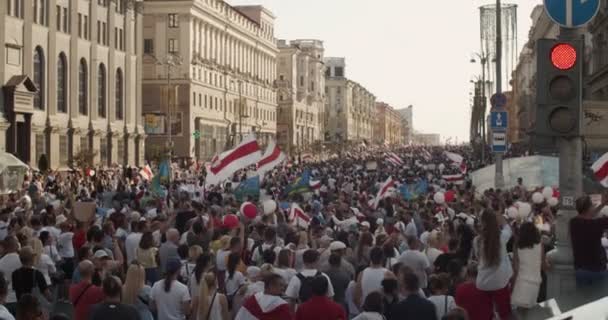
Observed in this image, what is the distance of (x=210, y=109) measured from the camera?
10100 cm

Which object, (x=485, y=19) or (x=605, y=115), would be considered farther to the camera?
(x=485, y=19)

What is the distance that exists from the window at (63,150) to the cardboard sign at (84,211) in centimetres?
4398

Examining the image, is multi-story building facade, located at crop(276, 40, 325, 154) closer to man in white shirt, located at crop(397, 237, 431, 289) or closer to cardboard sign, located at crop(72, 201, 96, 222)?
cardboard sign, located at crop(72, 201, 96, 222)

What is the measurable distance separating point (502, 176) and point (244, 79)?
8911 centimetres

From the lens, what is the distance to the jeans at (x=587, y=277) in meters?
10.3

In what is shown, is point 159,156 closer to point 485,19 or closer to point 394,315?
point 485,19

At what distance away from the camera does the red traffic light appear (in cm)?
896

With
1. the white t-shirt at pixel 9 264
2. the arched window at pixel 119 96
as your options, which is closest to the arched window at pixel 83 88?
the arched window at pixel 119 96

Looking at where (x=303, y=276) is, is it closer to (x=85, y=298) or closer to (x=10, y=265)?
(x=85, y=298)

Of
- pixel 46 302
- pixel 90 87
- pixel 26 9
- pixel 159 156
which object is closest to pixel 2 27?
pixel 26 9

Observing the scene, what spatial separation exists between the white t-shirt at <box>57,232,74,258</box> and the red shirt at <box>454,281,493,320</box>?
764cm

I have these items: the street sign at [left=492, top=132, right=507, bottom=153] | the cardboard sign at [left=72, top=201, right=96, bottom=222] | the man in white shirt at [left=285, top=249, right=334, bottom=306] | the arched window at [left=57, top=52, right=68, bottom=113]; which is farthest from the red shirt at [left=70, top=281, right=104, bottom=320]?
the arched window at [left=57, top=52, right=68, bottom=113]

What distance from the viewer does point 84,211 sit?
16422 mm

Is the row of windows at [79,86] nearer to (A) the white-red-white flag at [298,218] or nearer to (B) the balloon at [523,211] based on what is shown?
(A) the white-red-white flag at [298,218]
